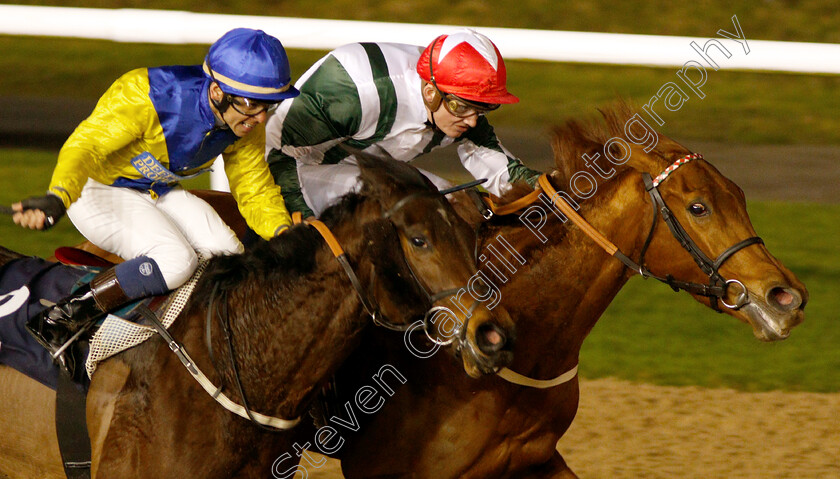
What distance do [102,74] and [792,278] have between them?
391 inches

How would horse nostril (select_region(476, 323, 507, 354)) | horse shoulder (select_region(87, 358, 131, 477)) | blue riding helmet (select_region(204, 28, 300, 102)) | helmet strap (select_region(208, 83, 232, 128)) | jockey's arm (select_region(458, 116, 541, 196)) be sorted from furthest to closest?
jockey's arm (select_region(458, 116, 541, 196)), helmet strap (select_region(208, 83, 232, 128)), blue riding helmet (select_region(204, 28, 300, 102)), horse shoulder (select_region(87, 358, 131, 477)), horse nostril (select_region(476, 323, 507, 354))

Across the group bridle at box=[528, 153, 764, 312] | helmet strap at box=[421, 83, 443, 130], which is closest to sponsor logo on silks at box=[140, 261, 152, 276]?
helmet strap at box=[421, 83, 443, 130]

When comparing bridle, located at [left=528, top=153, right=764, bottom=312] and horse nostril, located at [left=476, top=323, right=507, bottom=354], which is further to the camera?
bridle, located at [left=528, top=153, right=764, bottom=312]

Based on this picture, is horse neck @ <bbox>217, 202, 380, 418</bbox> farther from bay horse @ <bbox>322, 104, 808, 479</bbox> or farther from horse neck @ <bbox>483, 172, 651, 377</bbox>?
horse neck @ <bbox>483, 172, 651, 377</bbox>

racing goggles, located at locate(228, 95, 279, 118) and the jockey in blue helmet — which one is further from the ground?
racing goggles, located at locate(228, 95, 279, 118)

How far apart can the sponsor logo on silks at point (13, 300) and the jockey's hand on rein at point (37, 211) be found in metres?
0.43

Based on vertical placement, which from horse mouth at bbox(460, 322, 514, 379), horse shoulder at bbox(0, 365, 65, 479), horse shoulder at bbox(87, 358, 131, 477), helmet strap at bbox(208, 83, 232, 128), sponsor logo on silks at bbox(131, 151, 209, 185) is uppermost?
helmet strap at bbox(208, 83, 232, 128)

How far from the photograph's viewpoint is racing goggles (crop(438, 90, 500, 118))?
3689mm

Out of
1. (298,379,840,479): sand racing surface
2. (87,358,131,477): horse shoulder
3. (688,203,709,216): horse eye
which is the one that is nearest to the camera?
(87,358,131,477): horse shoulder

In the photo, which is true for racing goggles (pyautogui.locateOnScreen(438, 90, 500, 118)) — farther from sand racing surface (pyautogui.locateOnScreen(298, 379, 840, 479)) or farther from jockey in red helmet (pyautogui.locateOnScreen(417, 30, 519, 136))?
sand racing surface (pyautogui.locateOnScreen(298, 379, 840, 479))

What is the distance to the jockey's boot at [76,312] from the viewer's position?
10.7 feet

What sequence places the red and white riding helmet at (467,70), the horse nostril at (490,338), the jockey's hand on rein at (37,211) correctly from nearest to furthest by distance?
the horse nostril at (490,338) → the jockey's hand on rein at (37,211) → the red and white riding helmet at (467,70)

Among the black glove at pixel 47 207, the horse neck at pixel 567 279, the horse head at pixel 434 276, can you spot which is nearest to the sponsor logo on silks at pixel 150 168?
the black glove at pixel 47 207

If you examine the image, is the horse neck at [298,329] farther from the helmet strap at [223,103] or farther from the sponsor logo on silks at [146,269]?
the helmet strap at [223,103]
